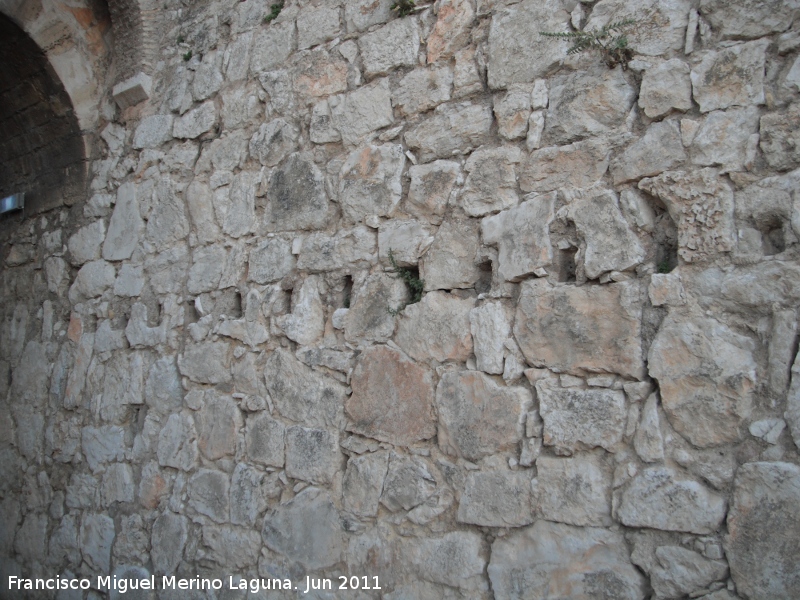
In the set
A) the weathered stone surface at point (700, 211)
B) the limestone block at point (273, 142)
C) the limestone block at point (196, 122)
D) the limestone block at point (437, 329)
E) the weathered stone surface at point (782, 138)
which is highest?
the limestone block at point (196, 122)

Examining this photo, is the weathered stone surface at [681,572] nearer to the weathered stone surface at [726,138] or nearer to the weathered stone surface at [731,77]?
the weathered stone surface at [726,138]

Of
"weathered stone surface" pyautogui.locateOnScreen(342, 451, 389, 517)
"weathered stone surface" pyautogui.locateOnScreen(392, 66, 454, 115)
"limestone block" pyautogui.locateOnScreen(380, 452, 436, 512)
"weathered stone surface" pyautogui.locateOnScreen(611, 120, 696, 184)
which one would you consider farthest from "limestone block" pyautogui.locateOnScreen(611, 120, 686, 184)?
"weathered stone surface" pyautogui.locateOnScreen(342, 451, 389, 517)

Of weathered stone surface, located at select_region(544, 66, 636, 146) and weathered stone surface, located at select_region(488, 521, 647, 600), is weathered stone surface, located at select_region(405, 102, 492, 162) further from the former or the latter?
weathered stone surface, located at select_region(488, 521, 647, 600)

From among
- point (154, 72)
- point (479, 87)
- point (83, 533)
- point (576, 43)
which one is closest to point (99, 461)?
point (83, 533)

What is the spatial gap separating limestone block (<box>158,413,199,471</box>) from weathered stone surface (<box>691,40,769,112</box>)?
8.17 ft

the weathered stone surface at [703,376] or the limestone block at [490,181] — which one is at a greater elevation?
the limestone block at [490,181]

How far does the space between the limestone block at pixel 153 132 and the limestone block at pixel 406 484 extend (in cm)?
219

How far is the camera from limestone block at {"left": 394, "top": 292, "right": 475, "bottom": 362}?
223 cm

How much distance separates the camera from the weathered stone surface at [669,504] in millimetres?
1718

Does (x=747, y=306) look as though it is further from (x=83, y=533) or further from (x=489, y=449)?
(x=83, y=533)

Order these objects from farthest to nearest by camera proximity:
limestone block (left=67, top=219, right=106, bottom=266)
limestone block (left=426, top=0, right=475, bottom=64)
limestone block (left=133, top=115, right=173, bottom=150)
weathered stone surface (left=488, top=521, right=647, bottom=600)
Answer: limestone block (left=67, top=219, right=106, bottom=266) → limestone block (left=133, top=115, right=173, bottom=150) → limestone block (left=426, top=0, right=475, bottom=64) → weathered stone surface (left=488, top=521, right=647, bottom=600)

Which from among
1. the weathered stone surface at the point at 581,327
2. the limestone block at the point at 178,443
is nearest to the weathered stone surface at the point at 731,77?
the weathered stone surface at the point at 581,327

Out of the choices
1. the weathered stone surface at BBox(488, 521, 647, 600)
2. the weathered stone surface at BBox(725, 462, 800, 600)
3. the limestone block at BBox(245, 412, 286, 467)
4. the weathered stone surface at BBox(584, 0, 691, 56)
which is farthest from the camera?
the limestone block at BBox(245, 412, 286, 467)

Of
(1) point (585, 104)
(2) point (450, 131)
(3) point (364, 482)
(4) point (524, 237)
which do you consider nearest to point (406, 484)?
(3) point (364, 482)
